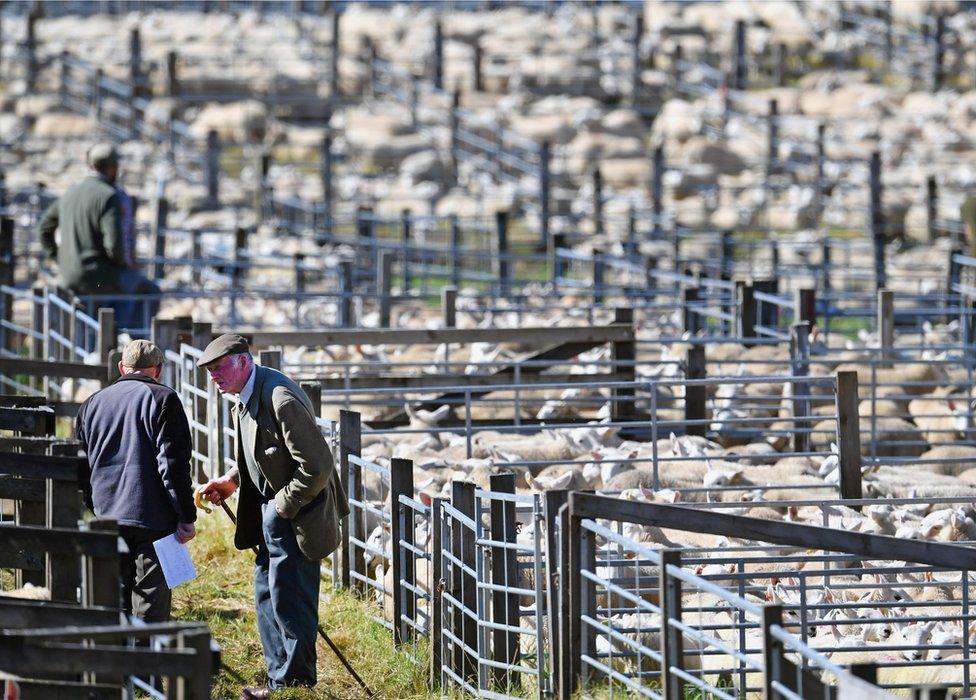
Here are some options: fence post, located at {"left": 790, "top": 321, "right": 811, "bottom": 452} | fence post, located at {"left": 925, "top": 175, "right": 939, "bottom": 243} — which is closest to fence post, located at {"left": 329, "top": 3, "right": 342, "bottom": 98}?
fence post, located at {"left": 925, "top": 175, "right": 939, "bottom": 243}

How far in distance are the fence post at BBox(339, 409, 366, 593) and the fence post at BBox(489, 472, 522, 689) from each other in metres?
1.77

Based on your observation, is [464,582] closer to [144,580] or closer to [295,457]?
[295,457]

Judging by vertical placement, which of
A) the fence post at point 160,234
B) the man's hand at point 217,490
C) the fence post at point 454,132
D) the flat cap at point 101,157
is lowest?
the man's hand at point 217,490

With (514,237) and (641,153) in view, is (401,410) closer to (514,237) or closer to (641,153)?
(514,237)

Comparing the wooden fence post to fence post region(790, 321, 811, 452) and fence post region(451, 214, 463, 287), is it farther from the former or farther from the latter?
fence post region(451, 214, 463, 287)

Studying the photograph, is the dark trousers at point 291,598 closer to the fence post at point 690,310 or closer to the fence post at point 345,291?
the fence post at point 690,310

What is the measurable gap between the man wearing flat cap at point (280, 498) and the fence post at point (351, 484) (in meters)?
1.52

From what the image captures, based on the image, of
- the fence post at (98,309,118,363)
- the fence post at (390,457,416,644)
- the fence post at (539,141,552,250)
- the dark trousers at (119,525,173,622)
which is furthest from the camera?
the fence post at (539,141,552,250)

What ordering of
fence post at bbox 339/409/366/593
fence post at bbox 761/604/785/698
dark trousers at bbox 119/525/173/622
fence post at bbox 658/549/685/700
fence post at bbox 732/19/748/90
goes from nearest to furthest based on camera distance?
fence post at bbox 761/604/785/698 → fence post at bbox 658/549/685/700 → dark trousers at bbox 119/525/173/622 → fence post at bbox 339/409/366/593 → fence post at bbox 732/19/748/90

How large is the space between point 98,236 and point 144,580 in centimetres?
746

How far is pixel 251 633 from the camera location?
30.3 ft

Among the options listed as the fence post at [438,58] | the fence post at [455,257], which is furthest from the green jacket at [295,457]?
the fence post at [438,58]

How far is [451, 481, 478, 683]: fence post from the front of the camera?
27.1 feet

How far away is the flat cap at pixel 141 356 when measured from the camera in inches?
313
